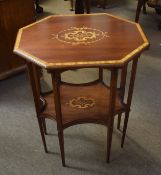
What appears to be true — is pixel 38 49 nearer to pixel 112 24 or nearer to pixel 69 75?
pixel 112 24

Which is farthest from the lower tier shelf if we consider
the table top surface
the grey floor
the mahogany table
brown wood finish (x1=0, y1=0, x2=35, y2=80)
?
brown wood finish (x1=0, y1=0, x2=35, y2=80)

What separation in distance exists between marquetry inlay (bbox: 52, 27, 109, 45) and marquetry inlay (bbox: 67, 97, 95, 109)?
16.2 inches

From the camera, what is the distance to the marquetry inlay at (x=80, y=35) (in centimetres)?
127

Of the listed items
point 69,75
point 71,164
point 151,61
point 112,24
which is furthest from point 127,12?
point 71,164

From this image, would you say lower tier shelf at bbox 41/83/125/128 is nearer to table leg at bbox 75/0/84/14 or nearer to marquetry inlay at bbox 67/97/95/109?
marquetry inlay at bbox 67/97/95/109

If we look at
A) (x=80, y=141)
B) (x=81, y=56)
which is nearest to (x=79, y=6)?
(x=80, y=141)

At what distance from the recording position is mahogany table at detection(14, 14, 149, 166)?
1094 millimetres

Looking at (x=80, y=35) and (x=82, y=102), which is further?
(x=82, y=102)

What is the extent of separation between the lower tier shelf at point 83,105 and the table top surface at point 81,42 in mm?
407

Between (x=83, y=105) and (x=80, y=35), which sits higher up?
(x=80, y=35)

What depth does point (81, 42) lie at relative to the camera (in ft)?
4.11

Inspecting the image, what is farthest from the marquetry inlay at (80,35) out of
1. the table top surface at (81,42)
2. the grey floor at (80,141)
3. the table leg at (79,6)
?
the table leg at (79,6)

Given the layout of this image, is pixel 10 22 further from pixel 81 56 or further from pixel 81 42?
pixel 81 56

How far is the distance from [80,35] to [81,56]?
0.83 feet
